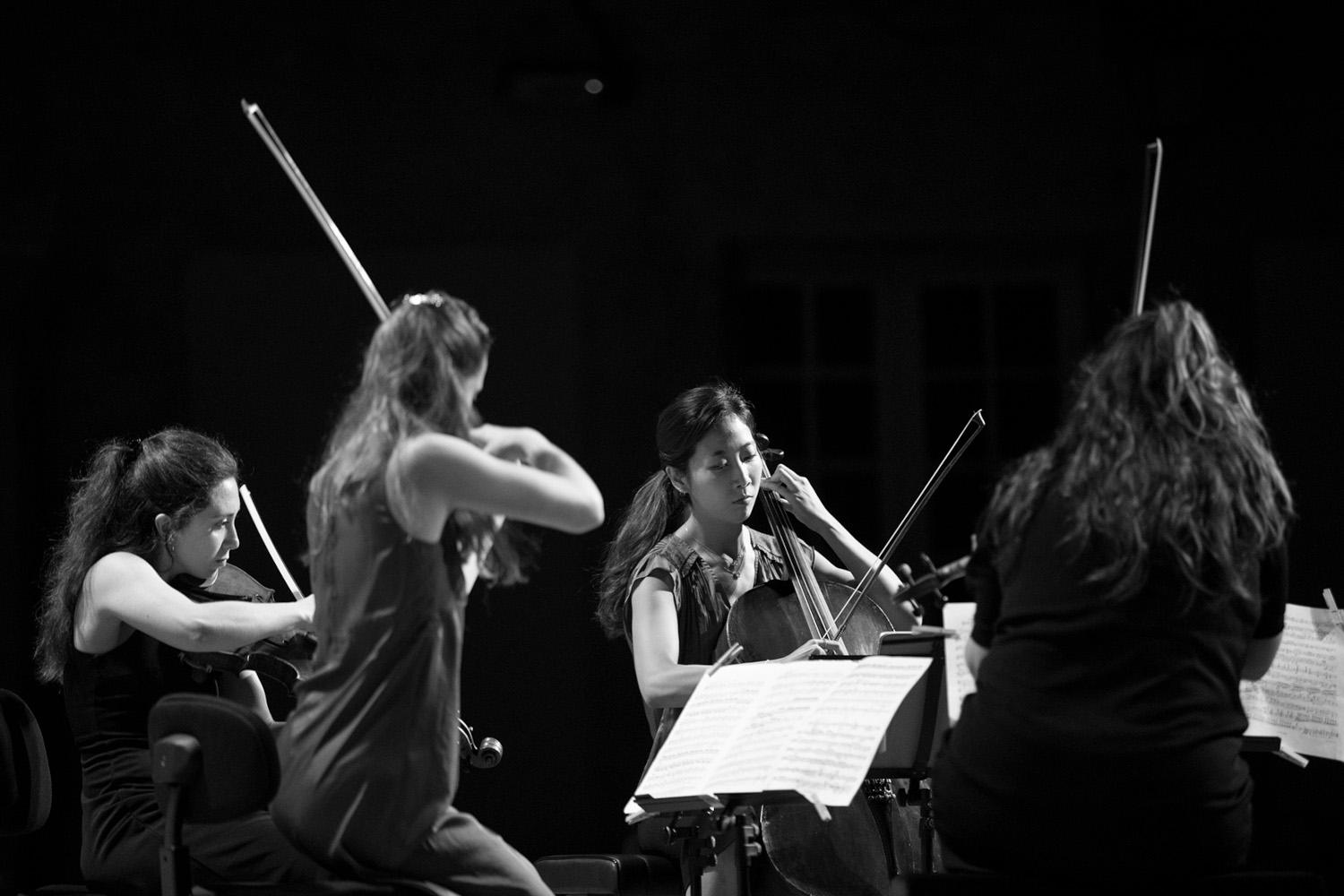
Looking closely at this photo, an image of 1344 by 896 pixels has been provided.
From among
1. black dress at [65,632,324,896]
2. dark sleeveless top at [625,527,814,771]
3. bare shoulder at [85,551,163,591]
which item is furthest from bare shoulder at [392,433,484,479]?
dark sleeveless top at [625,527,814,771]

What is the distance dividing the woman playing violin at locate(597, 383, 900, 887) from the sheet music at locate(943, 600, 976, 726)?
272mm

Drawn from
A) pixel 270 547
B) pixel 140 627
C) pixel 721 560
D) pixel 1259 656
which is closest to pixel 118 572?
pixel 140 627

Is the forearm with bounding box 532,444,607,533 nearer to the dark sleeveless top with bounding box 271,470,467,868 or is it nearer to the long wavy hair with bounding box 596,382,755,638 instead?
the dark sleeveless top with bounding box 271,470,467,868

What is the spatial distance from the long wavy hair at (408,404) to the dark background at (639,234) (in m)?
2.32

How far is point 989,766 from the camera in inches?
68.1

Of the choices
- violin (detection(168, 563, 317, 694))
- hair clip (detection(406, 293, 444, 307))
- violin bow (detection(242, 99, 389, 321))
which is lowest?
violin (detection(168, 563, 317, 694))

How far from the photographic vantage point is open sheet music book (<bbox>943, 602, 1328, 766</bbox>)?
2385 millimetres

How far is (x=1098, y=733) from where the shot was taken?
66.2 inches

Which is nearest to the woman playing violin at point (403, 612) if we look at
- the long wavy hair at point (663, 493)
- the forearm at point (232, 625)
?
the forearm at point (232, 625)

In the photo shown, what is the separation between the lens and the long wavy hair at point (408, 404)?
1857mm

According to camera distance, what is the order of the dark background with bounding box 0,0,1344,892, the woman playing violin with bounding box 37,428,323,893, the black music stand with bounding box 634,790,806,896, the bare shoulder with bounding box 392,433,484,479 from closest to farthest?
the bare shoulder with bounding box 392,433,484,479
the black music stand with bounding box 634,790,806,896
the woman playing violin with bounding box 37,428,323,893
the dark background with bounding box 0,0,1344,892

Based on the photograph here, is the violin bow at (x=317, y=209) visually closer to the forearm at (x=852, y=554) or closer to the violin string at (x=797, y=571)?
the violin string at (x=797, y=571)

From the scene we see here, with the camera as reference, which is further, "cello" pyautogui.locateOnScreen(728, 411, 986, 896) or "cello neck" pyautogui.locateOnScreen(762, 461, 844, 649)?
"cello neck" pyautogui.locateOnScreen(762, 461, 844, 649)

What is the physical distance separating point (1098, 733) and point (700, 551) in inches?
48.8
